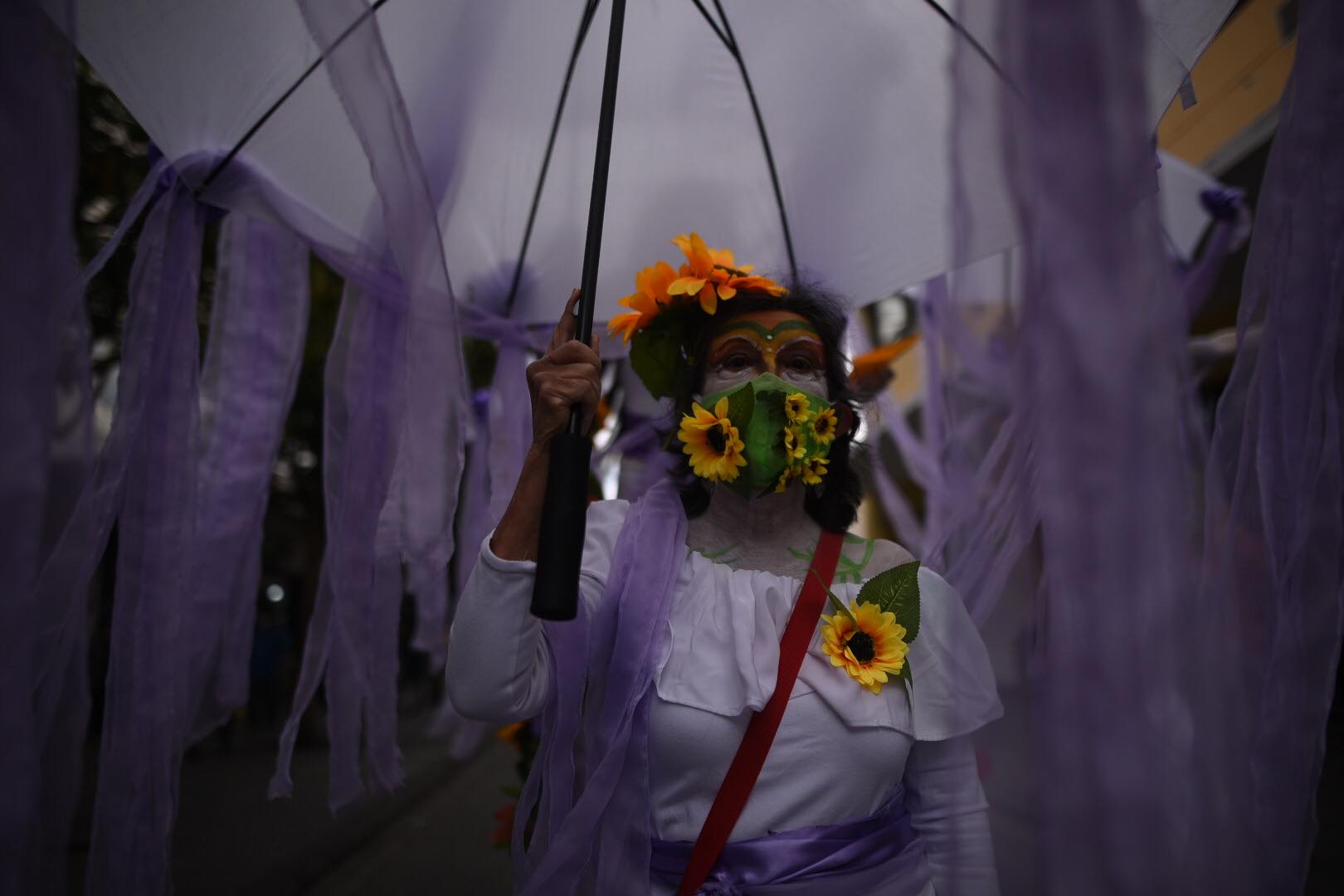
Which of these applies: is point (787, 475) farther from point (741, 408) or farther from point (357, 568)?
point (357, 568)

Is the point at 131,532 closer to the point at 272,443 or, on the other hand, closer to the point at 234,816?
the point at 272,443

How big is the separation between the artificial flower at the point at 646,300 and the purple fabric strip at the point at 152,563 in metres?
1.16

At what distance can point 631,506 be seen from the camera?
73.0 inches

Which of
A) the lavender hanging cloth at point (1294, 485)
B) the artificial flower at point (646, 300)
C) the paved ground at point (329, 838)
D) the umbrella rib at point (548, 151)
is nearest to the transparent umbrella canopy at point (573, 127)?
the umbrella rib at point (548, 151)

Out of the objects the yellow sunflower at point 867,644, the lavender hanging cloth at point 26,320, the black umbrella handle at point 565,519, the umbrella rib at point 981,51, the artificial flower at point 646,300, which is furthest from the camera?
the artificial flower at point 646,300

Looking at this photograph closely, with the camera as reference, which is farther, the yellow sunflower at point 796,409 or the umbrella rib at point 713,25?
the umbrella rib at point 713,25

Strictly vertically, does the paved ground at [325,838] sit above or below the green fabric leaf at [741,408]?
below

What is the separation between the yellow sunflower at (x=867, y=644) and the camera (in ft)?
5.22

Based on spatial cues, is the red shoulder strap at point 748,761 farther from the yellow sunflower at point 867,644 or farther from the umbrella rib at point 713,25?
the umbrella rib at point 713,25

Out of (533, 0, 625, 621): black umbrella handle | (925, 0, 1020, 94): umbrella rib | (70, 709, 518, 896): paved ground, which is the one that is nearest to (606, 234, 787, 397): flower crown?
(533, 0, 625, 621): black umbrella handle

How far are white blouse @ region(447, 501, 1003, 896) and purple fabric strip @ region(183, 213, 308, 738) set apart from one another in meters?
1.37

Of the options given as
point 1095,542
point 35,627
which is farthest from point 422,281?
point 1095,542

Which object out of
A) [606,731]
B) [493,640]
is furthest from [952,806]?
[493,640]

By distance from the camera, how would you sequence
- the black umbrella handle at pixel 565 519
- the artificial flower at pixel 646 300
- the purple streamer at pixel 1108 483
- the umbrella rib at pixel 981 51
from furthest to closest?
the artificial flower at pixel 646 300 < the black umbrella handle at pixel 565 519 < the umbrella rib at pixel 981 51 < the purple streamer at pixel 1108 483
